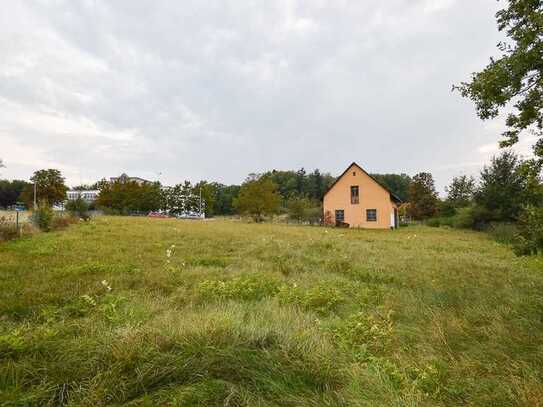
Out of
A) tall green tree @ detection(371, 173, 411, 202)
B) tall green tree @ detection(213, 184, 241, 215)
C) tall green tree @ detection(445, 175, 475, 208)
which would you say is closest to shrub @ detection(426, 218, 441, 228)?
tall green tree @ detection(445, 175, 475, 208)

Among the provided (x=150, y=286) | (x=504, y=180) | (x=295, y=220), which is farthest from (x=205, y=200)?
(x=150, y=286)

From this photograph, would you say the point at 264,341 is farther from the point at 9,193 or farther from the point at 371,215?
the point at 9,193

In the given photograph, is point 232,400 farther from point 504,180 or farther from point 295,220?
point 295,220

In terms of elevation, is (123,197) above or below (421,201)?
above

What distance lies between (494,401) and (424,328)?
1.51 meters

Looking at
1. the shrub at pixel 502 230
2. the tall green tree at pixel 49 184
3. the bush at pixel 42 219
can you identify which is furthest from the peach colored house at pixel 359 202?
the tall green tree at pixel 49 184

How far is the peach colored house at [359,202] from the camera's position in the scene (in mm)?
30656

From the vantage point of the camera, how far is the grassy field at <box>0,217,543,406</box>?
7.14 feet

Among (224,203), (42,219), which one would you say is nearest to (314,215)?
(42,219)

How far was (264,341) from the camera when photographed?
2828 mm

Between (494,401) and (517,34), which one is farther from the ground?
(517,34)

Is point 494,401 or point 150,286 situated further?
point 150,286

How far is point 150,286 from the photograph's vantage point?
5.41m

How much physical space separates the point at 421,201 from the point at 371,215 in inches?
681
